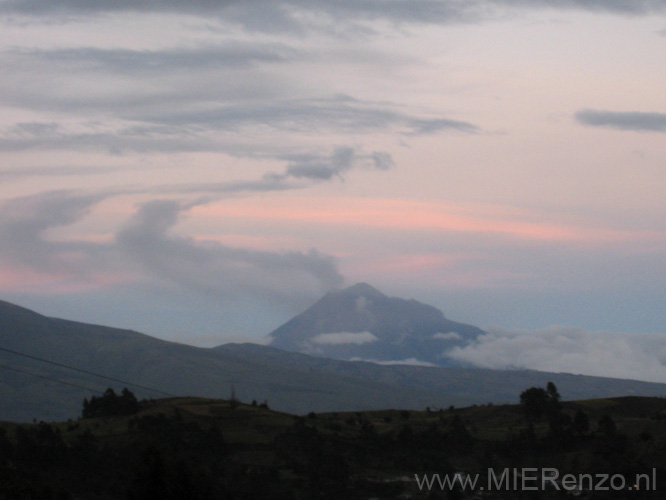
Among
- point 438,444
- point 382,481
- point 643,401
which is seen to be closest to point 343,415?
point 438,444

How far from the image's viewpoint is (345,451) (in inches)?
4813

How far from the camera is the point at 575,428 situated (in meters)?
126

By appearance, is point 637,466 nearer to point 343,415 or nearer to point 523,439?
point 523,439

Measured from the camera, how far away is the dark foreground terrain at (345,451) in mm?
109375

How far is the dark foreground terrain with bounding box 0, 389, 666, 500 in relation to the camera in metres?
→ 109

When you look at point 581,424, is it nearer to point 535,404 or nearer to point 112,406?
point 535,404

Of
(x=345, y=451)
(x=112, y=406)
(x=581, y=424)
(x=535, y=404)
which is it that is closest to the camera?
(x=345, y=451)

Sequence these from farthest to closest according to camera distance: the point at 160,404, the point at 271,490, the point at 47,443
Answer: the point at 160,404 < the point at 47,443 < the point at 271,490

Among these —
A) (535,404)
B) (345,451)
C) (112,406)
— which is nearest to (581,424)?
(535,404)

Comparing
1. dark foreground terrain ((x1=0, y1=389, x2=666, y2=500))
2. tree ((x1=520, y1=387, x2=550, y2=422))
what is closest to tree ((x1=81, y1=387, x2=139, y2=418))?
dark foreground terrain ((x1=0, y1=389, x2=666, y2=500))

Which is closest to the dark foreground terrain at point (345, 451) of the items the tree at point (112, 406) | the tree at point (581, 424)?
the tree at point (581, 424)

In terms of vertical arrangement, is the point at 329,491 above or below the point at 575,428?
below

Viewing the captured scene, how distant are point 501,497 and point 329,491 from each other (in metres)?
20.4

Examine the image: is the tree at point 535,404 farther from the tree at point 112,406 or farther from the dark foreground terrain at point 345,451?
the tree at point 112,406
